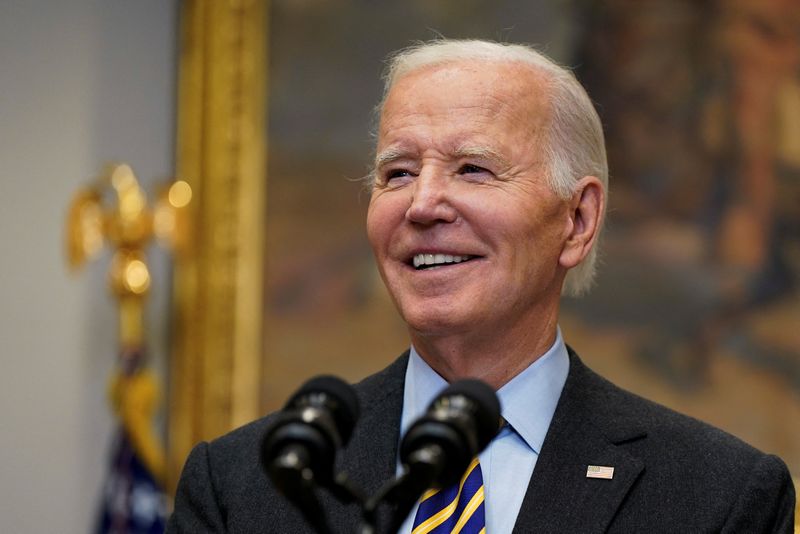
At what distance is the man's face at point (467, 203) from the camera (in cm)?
255

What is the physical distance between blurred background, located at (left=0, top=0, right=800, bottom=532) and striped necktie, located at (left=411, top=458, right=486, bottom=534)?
2835mm

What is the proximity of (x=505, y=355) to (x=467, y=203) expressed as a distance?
1.18 feet

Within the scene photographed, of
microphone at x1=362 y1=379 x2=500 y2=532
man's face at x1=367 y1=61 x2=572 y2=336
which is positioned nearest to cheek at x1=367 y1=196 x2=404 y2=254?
man's face at x1=367 y1=61 x2=572 y2=336

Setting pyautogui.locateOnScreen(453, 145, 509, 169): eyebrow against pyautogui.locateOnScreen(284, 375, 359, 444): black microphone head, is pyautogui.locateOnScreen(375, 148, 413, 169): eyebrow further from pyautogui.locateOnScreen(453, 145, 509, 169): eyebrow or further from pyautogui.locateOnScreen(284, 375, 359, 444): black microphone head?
pyautogui.locateOnScreen(284, 375, 359, 444): black microphone head

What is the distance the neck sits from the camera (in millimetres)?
2625

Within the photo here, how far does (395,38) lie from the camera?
598cm

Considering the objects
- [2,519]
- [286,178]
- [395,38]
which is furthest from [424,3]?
[2,519]

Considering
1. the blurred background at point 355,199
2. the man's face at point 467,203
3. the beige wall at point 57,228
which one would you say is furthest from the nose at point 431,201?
the beige wall at point 57,228

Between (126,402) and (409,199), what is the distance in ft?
11.5

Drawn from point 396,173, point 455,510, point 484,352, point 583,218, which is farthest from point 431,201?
point 455,510

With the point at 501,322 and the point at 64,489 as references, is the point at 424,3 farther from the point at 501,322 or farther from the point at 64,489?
the point at 501,322

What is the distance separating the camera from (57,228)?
6.09 metres

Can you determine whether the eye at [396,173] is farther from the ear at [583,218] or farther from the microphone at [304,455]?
the microphone at [304,455]

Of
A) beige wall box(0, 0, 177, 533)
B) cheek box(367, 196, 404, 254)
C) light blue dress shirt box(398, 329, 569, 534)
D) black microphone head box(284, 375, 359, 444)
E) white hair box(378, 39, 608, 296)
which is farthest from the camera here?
beige wall box(0, 0, 177, 533)
